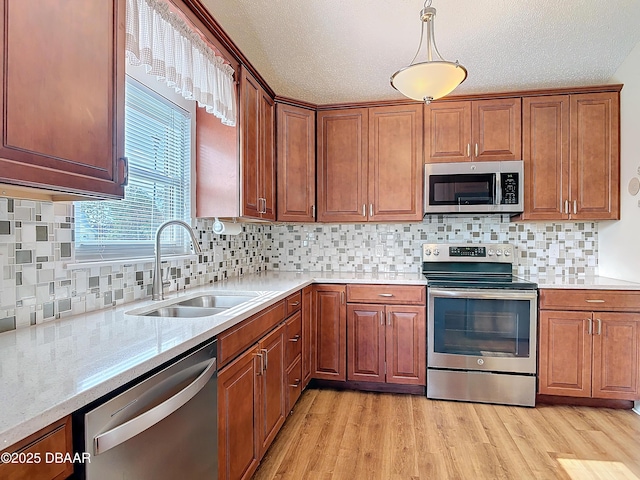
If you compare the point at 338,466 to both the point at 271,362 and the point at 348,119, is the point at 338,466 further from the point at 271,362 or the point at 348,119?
the point at 348,119

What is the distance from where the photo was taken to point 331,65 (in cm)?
279

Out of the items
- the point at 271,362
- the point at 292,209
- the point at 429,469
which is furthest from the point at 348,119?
the point at 429,469

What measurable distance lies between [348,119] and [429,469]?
2.59m

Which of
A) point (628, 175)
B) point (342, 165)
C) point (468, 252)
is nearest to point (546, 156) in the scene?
point (628, 175)

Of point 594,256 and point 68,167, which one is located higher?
point 68,167

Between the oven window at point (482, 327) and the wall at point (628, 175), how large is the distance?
0.86 m

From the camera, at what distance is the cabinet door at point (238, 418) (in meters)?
1.40

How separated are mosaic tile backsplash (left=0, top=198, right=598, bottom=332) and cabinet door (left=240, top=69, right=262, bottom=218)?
352mm

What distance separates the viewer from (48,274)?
1.38 meters

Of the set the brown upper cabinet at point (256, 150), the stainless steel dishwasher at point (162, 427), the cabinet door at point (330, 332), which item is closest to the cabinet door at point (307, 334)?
the cabinet door at point (330, 332)

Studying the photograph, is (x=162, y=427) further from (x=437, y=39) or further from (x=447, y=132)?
(x=447, y=132)

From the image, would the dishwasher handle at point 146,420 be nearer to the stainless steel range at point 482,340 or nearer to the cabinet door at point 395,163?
the stainless steel range at point 482,340

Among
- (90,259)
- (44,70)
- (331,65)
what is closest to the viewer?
(44,70)

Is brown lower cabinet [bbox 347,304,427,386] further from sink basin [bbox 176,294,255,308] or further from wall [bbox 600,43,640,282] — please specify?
wall [bbox 600,43,640,282]
